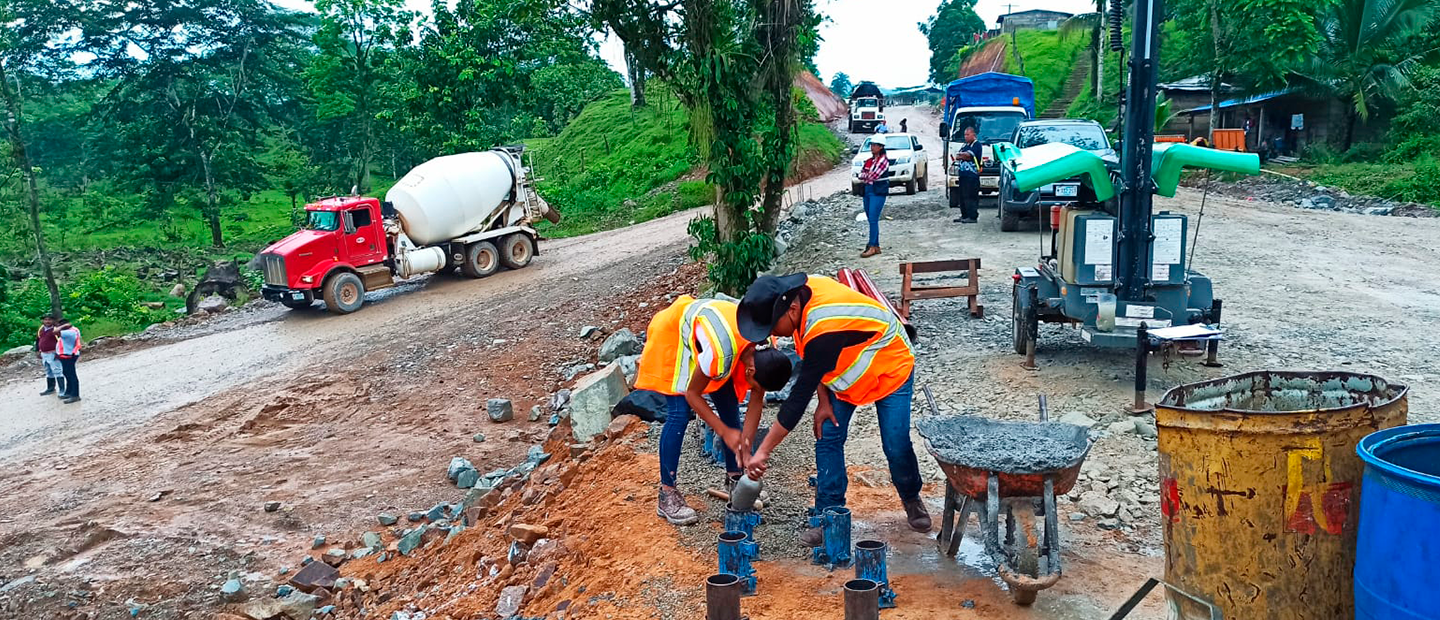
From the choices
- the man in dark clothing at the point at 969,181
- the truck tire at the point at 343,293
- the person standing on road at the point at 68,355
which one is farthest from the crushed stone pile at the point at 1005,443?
the truck tire at the point at 343,293

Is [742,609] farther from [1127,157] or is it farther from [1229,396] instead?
[1127,157]

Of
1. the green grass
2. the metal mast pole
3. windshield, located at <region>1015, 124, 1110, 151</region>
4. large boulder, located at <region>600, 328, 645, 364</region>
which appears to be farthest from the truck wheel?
the green grass

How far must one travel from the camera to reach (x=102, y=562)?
798 cm

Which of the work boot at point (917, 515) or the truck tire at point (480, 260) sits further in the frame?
the truck tire at point (480, 260)

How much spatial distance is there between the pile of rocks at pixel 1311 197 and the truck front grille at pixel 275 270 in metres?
18.2

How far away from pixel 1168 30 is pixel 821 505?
4056cm

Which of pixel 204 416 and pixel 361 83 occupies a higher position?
pixel 361 83

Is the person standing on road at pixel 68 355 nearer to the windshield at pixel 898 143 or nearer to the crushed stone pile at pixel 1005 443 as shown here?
the crushed stone pile at pixel 1005 443

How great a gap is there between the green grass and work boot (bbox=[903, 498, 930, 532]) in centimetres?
4003

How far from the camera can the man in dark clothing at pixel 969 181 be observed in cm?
1656

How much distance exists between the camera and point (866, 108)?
38.3m

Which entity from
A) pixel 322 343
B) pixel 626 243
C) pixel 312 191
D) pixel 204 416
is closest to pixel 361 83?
pixel 312 191

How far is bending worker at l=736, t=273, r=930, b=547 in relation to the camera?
445 cm

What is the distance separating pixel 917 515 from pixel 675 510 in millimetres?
1331
